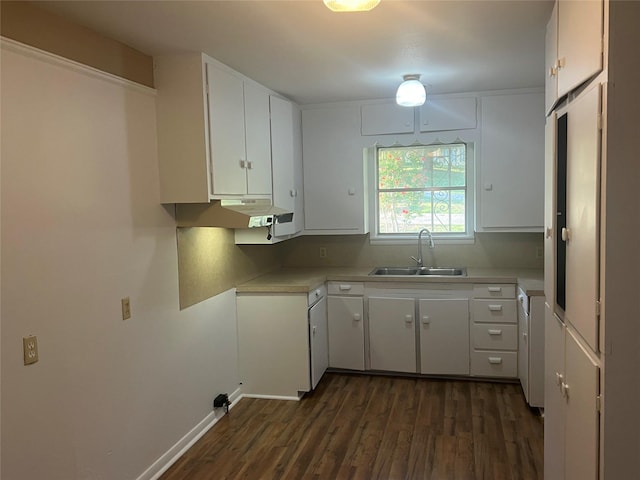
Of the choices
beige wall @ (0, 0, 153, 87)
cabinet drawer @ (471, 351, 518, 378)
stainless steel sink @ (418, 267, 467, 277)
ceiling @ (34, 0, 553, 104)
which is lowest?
cabinet drawer @ (471, 351, 518, 378)

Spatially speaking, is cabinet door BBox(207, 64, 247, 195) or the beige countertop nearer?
cabinet door BBox(207, 64, 247, 195)

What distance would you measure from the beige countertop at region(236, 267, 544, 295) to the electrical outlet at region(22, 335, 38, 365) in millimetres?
1934

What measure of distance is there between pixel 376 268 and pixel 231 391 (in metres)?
1.73

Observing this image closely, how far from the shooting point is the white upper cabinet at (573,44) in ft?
5.19

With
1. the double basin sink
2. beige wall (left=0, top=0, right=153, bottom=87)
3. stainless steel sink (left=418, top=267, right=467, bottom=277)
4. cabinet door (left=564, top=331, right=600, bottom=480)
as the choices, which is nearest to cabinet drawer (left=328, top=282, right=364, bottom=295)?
the double basin sink

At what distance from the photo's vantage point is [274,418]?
12.1 ft

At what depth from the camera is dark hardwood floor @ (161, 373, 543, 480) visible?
295 cm

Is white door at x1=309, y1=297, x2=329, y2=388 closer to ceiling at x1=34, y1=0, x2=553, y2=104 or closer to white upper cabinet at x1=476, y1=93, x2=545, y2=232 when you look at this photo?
white upper cabinet at x1=476, y1=93, x2=545, y2=232

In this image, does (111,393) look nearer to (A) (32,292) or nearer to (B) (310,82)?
(A) (32,292)

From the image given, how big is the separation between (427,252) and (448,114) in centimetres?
126

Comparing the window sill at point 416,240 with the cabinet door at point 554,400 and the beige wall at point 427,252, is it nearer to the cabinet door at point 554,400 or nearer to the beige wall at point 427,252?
→ the beige wall at point 427,252

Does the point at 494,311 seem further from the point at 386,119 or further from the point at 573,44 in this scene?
the point at 573,44

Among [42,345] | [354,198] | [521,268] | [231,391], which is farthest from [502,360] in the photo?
[42,345]

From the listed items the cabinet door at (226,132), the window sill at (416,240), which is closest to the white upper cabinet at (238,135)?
the cabinet door at (226,132)
